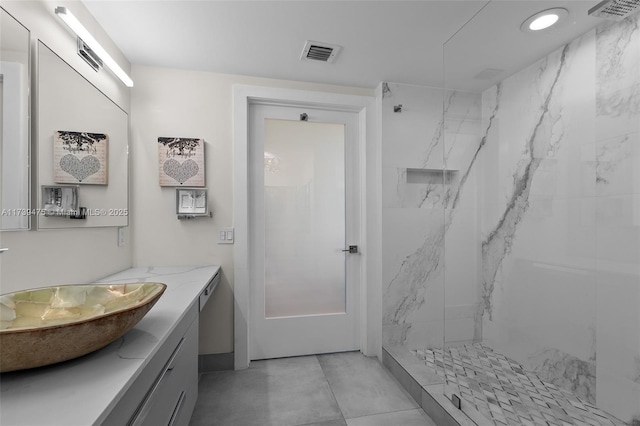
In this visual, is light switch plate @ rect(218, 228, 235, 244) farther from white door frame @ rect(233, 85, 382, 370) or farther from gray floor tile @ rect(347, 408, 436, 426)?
gray floor tile @ rect(347, 408, 436, 426)

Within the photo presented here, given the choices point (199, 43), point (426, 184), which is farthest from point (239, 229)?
point (426, 184)

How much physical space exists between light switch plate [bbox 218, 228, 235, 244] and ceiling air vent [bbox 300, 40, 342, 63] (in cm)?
141

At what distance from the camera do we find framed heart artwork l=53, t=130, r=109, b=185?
143 cm

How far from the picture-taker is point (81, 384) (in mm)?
675

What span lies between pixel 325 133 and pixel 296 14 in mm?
1045

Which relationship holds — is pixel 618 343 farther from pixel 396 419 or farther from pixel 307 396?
pixel 307 396

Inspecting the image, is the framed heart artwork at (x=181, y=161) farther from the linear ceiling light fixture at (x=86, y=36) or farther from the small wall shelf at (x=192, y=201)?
the linear ceiling light fixture at (x=86, y=36)

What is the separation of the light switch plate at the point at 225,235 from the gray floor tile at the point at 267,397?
1.03m

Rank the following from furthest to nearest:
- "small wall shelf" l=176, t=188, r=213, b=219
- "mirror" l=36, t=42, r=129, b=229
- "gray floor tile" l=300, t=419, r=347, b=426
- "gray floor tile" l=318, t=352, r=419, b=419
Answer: "small wall shelf" l=176, t=188, r=213, b=219 < "gray floor tile" l=318, t=352, r=419, b=419 < "gray floor tile" l=300, t=419, r=347, b=426 < "mirror" l=36, t=42, r=129, b=229

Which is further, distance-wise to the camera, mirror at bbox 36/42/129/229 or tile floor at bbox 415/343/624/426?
tile floor at bbox 415/343/624/426

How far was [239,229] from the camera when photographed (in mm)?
2316

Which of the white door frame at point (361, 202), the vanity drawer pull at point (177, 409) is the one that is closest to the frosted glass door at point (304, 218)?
the white door frame at point (361, 202)

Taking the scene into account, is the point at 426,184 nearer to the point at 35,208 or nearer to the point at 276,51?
the point at 276,51

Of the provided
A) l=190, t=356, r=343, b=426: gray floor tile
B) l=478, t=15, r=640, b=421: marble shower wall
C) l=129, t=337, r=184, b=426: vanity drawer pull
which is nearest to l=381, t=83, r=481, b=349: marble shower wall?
l=478, t=15, r=640, b=421: marble shower wall
